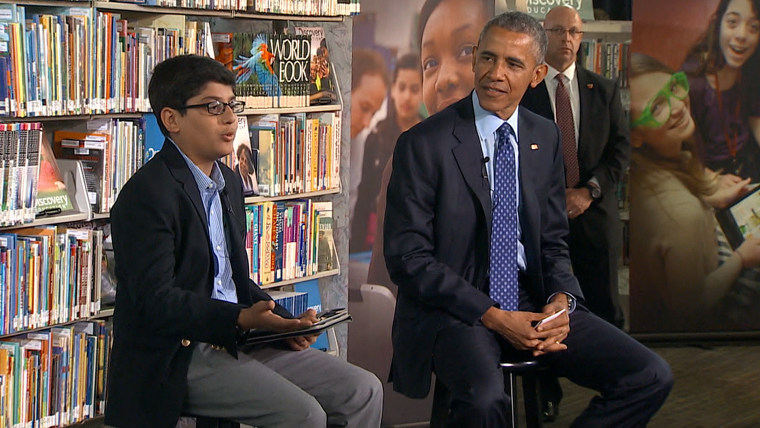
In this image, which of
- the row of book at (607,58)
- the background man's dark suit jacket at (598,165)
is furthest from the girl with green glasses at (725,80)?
the background man's dark suit jacket at (598,165)

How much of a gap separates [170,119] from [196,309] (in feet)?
1.97

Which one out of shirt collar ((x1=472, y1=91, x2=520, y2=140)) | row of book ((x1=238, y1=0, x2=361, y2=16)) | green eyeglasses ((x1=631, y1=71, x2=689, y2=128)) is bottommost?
shirt collar ((x1=472, y1=91, x2=520, y2=140))

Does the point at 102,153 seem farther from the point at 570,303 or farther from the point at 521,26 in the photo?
the point at 570,303

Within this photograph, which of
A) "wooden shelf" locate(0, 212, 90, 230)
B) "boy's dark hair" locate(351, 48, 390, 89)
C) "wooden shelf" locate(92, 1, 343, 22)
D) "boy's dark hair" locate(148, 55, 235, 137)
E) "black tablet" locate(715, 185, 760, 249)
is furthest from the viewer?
"black tablet" locate(715, 185, 760, 249)

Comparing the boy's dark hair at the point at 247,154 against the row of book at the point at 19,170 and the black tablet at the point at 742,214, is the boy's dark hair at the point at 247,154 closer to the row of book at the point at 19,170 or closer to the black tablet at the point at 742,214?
the row of book at the point at 19,170

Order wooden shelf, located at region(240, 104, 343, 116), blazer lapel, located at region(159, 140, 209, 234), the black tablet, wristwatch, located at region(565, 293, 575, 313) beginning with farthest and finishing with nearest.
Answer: the black tablet, wooden shelf, located at region(240, 104, 343, 116), wristwatch, located at region(565, 293, 575, 313), blazer lapel, located at region(159, 140, 209, 234)

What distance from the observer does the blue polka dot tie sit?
3377 mm

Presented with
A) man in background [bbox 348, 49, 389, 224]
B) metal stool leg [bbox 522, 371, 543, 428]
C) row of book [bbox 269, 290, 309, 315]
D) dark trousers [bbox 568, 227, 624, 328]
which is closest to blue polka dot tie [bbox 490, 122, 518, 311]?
metal stool leg [bbox 522, 371, 543, 428]

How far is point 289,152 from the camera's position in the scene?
4.60 meters

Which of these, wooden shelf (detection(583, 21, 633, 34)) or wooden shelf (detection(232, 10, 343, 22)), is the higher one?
wooden shelf (detection(583, 21, 633, 34))

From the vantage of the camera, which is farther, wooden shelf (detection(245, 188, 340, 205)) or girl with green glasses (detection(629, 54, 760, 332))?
girl with green glasses (detection(629, 54, 760, 332))

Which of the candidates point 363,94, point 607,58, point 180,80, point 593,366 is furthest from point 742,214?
point 180,80

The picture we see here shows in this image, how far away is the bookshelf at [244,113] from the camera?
3.81m

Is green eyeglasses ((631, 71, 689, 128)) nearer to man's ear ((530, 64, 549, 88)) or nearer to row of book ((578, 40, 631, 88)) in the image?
row of book ((578, 40, 631, 88))
